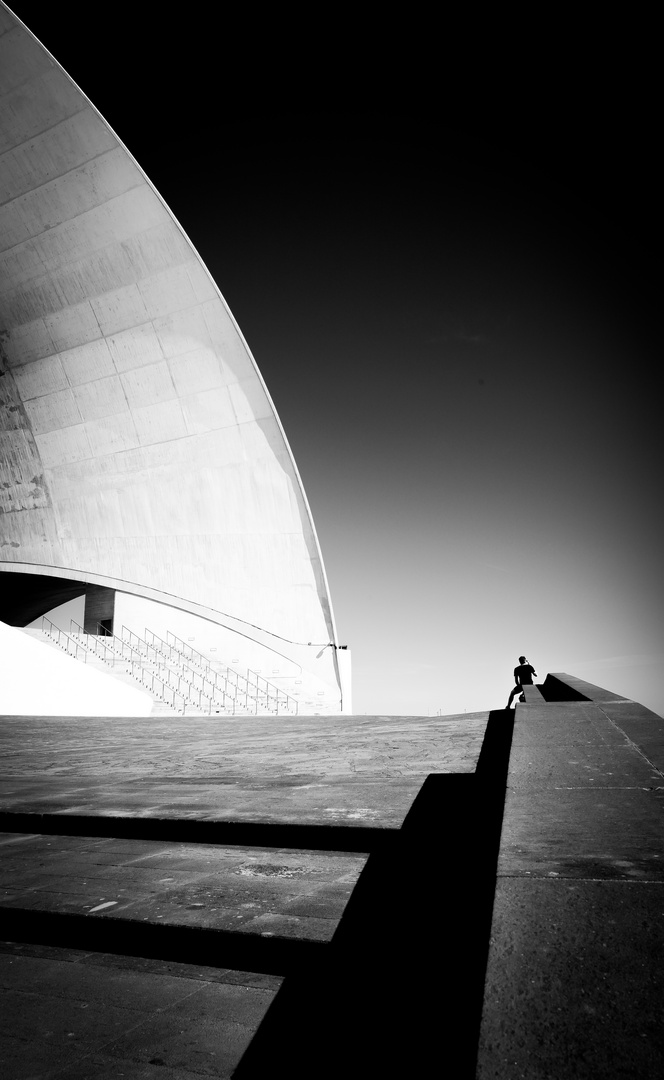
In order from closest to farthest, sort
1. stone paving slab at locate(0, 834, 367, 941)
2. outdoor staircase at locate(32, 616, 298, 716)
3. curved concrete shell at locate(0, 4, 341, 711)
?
stone paving slab at locate(0, 834, 367, 941), outdoor staircase at locate(32, 616, 298, 716), curved concrete shell at locate(0, 4, 341, 711)

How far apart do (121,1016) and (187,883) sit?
23.7 inches

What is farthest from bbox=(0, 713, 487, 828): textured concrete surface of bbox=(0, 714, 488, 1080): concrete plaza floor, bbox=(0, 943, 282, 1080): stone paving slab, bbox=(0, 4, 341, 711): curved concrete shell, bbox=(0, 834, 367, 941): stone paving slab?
bbox=(0, 4, 341, 711): curved concrete shell

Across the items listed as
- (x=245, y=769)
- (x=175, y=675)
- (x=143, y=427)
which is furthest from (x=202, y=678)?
(x=245, y=769)

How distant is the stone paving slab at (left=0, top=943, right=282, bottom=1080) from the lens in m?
1.13

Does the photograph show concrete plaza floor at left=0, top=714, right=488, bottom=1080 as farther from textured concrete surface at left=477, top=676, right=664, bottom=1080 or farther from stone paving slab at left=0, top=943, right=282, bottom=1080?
textured concrete surface at left=477, top=676, right=664, bottom=1080

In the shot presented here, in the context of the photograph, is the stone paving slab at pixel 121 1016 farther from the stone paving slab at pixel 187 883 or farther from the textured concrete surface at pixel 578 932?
the textured concrete surface at pixel 578 932

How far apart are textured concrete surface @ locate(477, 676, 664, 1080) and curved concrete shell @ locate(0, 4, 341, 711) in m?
14.9

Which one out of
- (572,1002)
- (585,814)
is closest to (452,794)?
(585,814)

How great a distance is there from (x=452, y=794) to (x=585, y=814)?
1080 mm

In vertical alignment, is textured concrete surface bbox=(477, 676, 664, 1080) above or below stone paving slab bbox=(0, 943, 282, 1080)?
above

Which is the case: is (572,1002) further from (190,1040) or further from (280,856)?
(280,856)

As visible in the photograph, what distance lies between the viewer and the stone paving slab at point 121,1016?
1.13 metres

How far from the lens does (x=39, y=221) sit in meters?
16.1

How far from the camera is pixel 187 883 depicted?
189 cm
